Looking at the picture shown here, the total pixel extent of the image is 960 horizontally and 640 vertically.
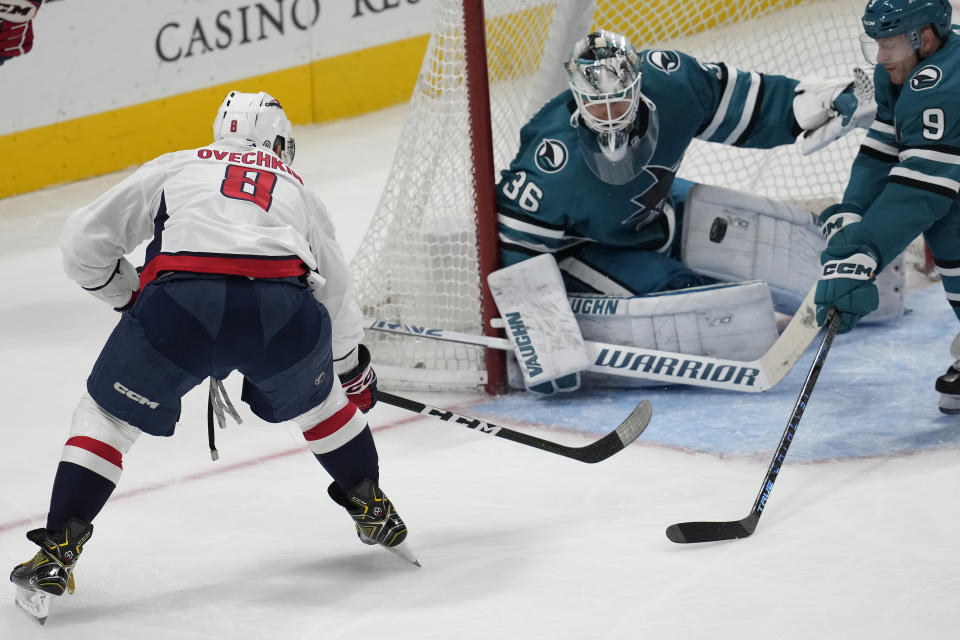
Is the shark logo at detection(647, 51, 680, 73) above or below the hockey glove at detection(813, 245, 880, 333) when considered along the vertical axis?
above

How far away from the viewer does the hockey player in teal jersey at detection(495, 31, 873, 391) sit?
3.34 m

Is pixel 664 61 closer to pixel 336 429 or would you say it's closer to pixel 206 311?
pixel 336 429

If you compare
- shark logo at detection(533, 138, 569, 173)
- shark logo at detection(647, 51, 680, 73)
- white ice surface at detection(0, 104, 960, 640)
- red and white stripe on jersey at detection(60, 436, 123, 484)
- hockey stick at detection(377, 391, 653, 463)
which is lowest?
white ice surface at detection(0, 104, 960, 640)

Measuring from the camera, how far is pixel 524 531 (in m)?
2.75

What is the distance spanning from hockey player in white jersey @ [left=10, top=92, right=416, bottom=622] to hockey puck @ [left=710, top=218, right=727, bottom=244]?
4.83 ft

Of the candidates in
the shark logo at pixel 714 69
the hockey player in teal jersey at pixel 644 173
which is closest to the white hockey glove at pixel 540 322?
the hockey player in teal jersey at pixel 644 173

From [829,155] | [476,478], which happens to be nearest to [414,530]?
[476,478]

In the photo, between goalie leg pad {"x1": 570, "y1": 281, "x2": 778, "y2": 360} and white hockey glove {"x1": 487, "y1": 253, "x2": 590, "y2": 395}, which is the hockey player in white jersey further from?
goalie leg pad {"x1": 570, "y1": 281, "x2": 778, "y2": 360}

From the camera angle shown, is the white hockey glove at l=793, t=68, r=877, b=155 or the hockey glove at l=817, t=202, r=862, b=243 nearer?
the hockey glove at l=817, t=202, r=862, b=243

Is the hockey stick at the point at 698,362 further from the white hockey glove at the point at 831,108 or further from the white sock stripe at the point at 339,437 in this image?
the white sock stripe at the point at 339,437

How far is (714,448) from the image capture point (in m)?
3.11

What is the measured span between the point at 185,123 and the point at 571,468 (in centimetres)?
323

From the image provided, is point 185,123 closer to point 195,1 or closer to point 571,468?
point 195,1

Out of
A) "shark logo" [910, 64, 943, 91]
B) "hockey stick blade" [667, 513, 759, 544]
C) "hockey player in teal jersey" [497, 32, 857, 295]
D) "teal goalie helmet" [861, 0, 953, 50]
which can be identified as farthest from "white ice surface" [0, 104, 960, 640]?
"teal goalie helmet" [861, 0, 953, 50]
